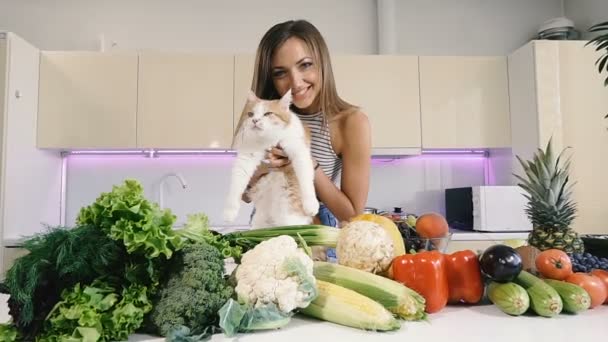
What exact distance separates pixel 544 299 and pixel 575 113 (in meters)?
2.15

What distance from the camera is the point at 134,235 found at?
1.54ft

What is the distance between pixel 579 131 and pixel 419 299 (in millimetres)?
2255

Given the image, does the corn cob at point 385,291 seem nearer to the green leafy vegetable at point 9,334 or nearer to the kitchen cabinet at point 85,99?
the green leafy vegetable at point 9,334

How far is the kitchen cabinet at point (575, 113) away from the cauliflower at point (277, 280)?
2180 millimetres

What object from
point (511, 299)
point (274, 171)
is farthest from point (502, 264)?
point (274, 171)

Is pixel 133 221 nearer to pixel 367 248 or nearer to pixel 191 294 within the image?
pixel 191 294

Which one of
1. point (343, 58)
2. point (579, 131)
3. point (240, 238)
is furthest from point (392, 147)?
point (240, 238)

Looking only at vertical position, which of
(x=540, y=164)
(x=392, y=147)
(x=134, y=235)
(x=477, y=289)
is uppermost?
(x=392, y=147)

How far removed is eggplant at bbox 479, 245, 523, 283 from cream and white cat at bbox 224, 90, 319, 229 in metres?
0.32

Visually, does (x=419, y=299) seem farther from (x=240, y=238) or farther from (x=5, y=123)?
(x=5, y=123)

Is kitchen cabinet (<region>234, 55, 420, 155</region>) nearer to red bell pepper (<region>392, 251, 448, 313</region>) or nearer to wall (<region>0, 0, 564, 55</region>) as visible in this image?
wall (<region>0, 0, 564, 55</region>)

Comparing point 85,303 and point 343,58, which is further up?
point 343,58

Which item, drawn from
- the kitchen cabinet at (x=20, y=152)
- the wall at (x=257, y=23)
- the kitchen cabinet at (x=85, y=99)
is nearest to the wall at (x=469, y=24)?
the wall at (x=257, y=23)

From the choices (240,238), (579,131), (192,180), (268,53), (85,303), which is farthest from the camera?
(192,180)
